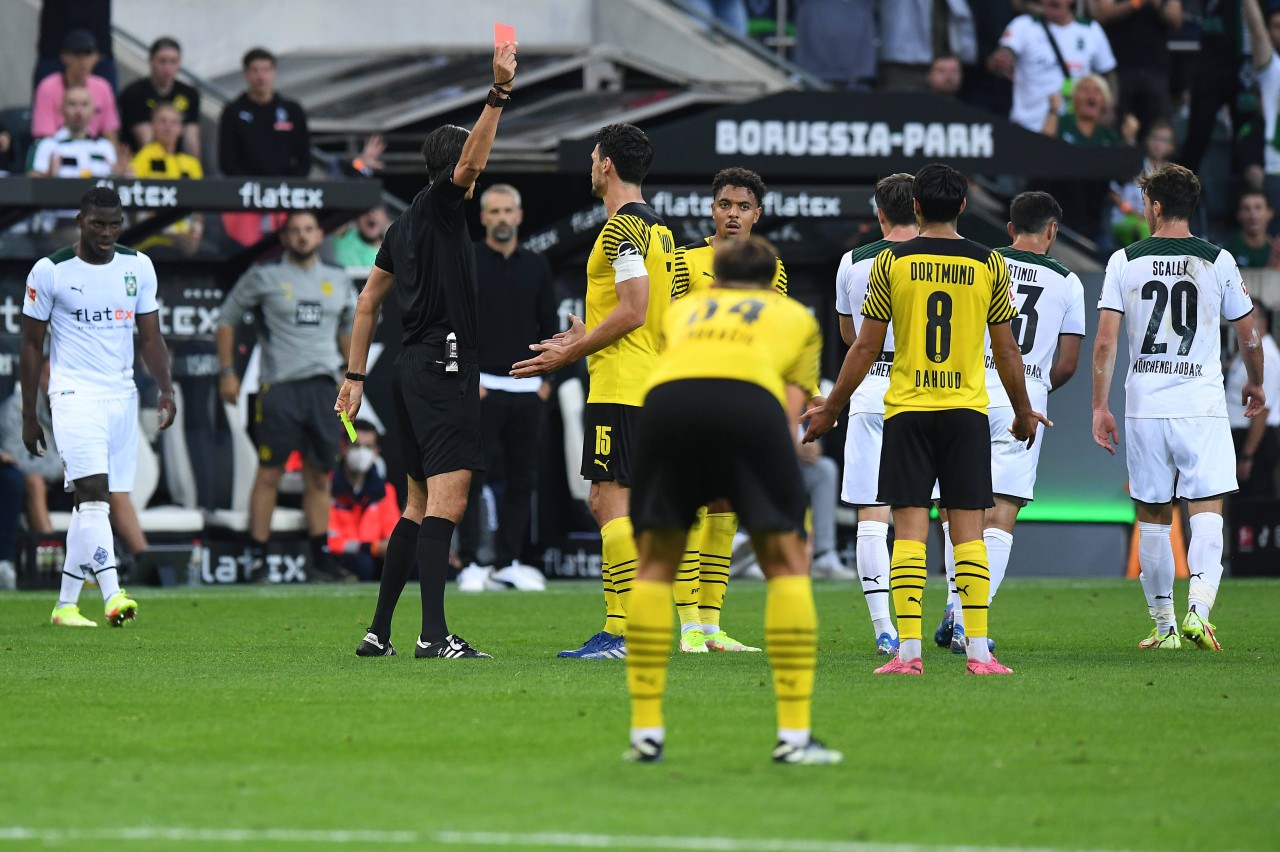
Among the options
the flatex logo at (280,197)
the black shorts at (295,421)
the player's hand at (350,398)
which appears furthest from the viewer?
the black shorts at (295,421)

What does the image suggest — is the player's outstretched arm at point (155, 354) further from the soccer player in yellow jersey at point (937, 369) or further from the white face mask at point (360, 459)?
the white face mask at point (360, 459)

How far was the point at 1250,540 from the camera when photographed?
18547 millimetres

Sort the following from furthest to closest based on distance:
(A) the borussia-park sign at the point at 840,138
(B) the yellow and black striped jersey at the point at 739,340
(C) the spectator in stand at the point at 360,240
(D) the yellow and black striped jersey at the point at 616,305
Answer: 1. (C) the spectator in stand at the point at 360,240
2. (A) the borussia-park sign at the point at 840,138
3. (D) the yellow and black striped jersey at the point at 616,305
4. (B) the yellow and black striped jersey at the point at 739,340

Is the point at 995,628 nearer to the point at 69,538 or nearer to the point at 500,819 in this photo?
the point at 69,538

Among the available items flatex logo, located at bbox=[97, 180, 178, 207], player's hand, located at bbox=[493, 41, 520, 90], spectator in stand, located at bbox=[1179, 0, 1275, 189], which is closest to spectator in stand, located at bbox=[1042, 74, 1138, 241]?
spectator in stand, located at bbox=[1179, 0, 1275, 189]

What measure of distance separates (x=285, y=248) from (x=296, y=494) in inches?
84.6

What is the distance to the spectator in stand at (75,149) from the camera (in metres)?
17.6

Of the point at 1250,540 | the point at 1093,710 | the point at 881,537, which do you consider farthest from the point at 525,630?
the point at 1250,540

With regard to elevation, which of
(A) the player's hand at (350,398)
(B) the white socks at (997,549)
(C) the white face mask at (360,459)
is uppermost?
(A) the player's hand at (350,398)

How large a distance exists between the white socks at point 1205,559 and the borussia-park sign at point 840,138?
742 centimetres

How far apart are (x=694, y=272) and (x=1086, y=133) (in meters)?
10.5

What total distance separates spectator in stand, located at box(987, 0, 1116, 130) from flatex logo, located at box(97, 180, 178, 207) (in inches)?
341

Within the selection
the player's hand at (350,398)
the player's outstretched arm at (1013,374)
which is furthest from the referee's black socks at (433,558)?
the player's outstretched arm at (1013,374)

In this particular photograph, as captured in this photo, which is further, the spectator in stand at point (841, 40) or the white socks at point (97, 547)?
the spectator in stand at point (841, 40)
